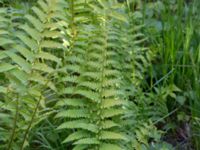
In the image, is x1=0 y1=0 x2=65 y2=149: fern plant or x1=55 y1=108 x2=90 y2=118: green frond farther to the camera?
x1=55 y1=108 x2=90 y2=118: green frond

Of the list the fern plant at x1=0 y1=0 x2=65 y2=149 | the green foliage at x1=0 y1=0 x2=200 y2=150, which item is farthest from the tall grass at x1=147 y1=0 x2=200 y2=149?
the fern plant at x1=0 y1=0 x2=65 y2=149

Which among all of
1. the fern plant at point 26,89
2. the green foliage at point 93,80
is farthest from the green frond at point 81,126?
the fern plant at point 26,89

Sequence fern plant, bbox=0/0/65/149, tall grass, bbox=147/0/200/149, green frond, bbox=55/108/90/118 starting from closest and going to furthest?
fern plant, bbox=0/0/65/149
green frond, bbox=55/108/90/118
tall grass, bbox=147/0/200/149

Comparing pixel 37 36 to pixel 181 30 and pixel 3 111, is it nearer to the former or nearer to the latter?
pixel 3 111

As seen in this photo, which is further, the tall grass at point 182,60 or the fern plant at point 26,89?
the tall grass at point 182,60

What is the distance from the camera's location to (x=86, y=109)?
218 centimetres

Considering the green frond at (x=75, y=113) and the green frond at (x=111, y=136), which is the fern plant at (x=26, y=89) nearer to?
the green frond at (x=75, y=113)

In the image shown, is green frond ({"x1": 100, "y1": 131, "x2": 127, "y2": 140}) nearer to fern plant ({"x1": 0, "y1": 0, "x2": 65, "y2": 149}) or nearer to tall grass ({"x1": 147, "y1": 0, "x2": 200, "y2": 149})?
fern plant ({"x1": 0, "y1": 0, "x2": 65, "y2": 149})

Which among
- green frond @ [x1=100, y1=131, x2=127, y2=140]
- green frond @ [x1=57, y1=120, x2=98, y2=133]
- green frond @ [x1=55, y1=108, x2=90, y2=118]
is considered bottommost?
green frond @ [x1=100, y1=131, x2=127, y2=140]

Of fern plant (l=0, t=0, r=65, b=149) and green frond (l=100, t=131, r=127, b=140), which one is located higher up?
fern plant (l=0, t=0, r=65, b=149)

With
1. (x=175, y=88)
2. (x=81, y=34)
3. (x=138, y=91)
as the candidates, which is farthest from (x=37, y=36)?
(x=175, y=88)

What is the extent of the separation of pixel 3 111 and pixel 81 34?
587 mm

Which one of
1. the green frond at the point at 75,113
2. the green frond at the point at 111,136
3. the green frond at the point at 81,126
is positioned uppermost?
the green frond at the point at 75,113

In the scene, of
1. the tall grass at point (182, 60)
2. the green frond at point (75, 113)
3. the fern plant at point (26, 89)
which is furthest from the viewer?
the tall grass at point (182, 60)
